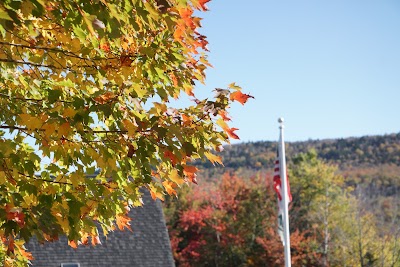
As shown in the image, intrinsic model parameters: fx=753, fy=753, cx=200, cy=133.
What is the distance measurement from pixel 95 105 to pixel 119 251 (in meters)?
17.6

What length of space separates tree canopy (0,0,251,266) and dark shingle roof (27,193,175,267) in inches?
629

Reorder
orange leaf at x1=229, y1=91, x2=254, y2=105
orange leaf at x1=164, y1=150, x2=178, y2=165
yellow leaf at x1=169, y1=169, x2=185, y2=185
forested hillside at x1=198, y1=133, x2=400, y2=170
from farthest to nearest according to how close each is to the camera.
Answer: forested hillside at x1=198, y1=133, x2=400, y2=170 → yellow leaf at x1=169, y1=169, x2=185, y2=185 → orange leaf at x1=229, y1=91, x2=254, y2=105 → orange leaf at x1=164, y1=150, x2=178, y2=165

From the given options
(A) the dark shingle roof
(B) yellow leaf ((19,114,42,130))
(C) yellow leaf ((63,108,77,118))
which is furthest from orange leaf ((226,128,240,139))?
(A) the dark shingle roof

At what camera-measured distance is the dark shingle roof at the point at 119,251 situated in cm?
2241

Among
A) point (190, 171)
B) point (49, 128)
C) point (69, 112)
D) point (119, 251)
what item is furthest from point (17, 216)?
point (119, 251)

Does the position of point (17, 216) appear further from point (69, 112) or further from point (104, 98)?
point (104, 98)

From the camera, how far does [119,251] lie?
22.8 meters

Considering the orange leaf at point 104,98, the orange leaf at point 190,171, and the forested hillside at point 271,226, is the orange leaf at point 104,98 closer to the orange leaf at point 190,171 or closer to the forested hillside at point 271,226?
the orange leaf at point 190,171

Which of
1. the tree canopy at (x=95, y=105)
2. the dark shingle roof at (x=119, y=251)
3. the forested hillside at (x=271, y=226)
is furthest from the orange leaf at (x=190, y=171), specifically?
the forested hillside at (x=271, y=226)

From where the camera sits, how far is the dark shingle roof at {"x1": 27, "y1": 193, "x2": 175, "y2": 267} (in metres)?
22.4

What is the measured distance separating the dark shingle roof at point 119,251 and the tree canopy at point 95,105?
16.0 meters

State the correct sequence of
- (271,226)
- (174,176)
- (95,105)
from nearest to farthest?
1. (95,105)
2. (174,176)
3. (271,226)

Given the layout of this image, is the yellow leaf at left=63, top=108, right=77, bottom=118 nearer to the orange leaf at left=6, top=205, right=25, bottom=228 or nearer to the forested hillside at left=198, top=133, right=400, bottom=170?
the orange leaf at left=6, top=205, right=25, bottom=228

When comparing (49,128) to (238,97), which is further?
(238,97)
